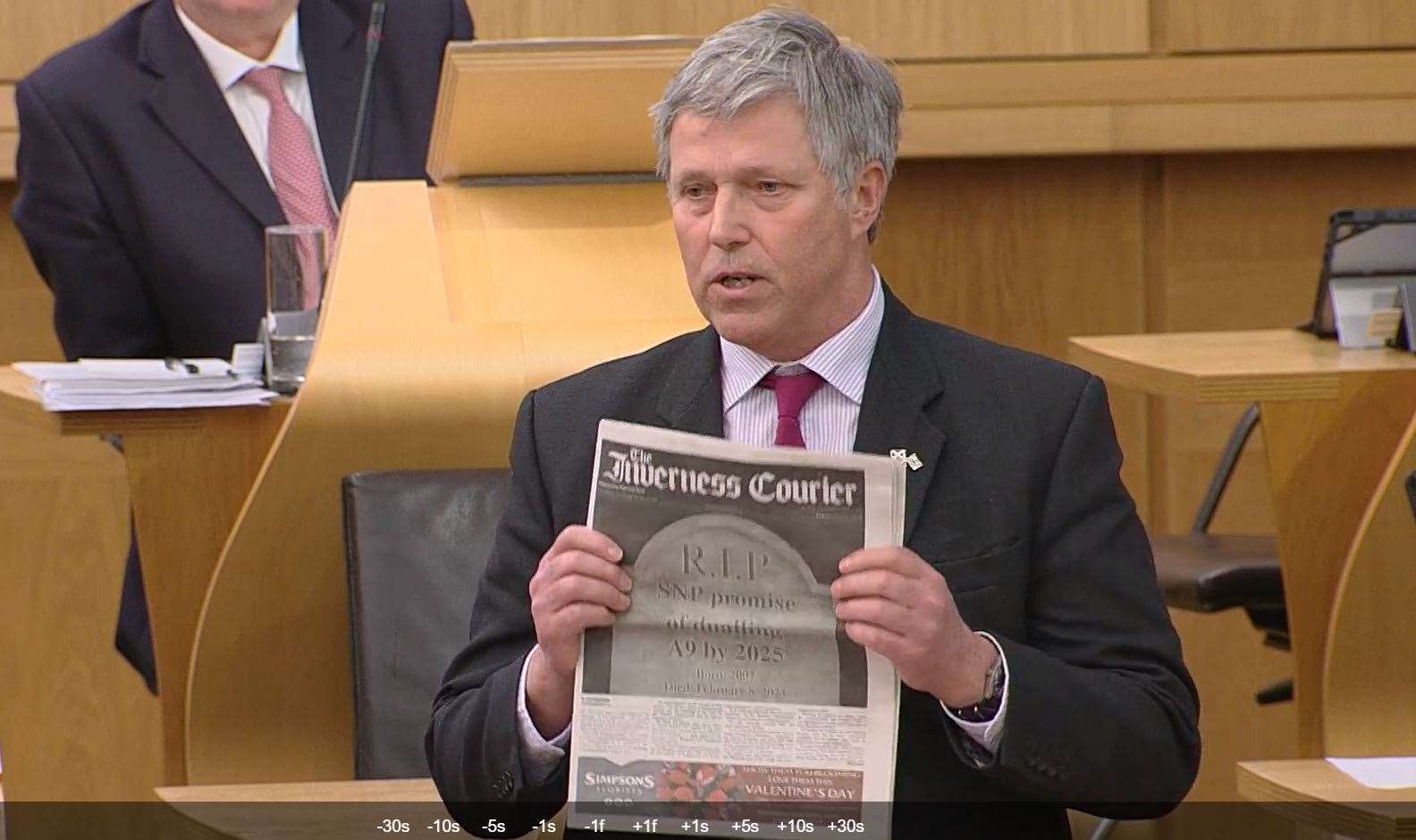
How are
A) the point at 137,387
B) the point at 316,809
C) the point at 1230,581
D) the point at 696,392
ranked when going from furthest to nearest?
the point at 1230,581, the point at 137,387, the point at 316,809, the point at 696,392

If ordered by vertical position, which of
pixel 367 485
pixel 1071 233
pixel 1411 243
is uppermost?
pixel 1071 233

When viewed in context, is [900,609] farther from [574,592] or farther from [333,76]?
[333,76]

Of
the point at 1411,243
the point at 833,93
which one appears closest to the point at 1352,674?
the point at 1411,243

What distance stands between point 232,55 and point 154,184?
25 centimetres

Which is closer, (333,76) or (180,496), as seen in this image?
(180,496)

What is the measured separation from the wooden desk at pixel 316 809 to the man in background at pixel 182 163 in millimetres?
1302

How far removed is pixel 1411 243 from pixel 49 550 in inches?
116

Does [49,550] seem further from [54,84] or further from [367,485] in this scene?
[367,485]

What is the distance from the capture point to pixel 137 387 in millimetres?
2602

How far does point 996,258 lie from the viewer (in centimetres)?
492

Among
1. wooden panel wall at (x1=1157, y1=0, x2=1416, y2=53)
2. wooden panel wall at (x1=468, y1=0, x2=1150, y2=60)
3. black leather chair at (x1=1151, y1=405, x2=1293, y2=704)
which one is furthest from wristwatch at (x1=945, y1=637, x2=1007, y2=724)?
wooden panel wall at (x1=1157, y1=0, x2=1416, y2=53)

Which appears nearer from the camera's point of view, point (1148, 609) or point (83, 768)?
point (1148, 609)

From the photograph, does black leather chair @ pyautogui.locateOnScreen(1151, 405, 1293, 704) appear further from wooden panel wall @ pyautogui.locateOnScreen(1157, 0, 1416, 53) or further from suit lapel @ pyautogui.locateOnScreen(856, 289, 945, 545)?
suit lapel @ pyautogui.locateOnScreen(856, 289, 945, 545)

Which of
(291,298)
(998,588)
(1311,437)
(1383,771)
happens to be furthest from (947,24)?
(998,588)
